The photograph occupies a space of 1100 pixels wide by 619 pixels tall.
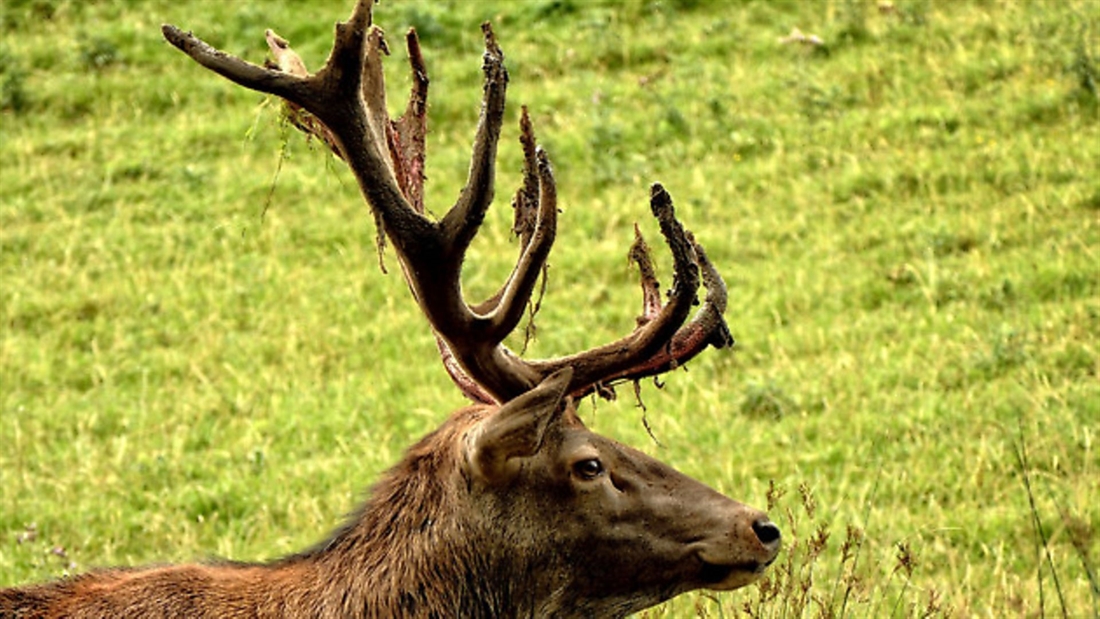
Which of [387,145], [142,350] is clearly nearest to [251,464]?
[142,350]

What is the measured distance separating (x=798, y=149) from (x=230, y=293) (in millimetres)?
4568

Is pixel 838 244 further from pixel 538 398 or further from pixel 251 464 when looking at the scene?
pixel 538 398

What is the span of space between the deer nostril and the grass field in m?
0.82

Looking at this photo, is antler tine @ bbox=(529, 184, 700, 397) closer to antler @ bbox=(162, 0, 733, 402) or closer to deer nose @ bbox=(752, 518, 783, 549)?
antler @ bbox=(162, 0, 733, 402)

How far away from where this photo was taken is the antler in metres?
4.55

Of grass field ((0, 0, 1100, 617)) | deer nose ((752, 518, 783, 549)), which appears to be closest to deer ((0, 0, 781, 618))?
deer nose ((752, 518, 783, 549))

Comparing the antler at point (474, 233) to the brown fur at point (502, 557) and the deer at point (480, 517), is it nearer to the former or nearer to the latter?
the deer at point (480, 517)

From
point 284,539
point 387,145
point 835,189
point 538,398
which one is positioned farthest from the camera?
point 835,189

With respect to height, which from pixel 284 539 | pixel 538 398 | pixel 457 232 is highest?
pixel 457 232

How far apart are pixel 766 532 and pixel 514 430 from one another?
0.76 meters

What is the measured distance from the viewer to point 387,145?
210 inches

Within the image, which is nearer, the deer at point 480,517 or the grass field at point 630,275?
the deer at point 480,517

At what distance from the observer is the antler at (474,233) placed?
179 inches

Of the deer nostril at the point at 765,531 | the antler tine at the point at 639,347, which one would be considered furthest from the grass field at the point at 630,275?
the antler tine at the point at 639,347
